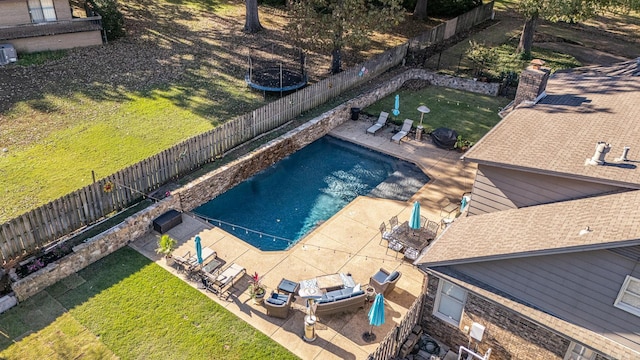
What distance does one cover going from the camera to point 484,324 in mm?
13812

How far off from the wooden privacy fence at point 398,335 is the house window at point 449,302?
0.51 m

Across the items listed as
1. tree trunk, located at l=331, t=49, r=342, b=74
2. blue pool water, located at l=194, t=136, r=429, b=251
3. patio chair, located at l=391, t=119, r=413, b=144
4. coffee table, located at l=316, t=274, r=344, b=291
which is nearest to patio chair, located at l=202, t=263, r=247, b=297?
blue pool water, located at l=194, t=136, r=429, b=251

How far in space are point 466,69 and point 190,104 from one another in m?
20.5

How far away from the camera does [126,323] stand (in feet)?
49.1

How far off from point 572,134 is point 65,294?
1781cm

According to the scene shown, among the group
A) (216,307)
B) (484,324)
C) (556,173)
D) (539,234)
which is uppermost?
(556,173)

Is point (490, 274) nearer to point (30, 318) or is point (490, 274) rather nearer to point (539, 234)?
point (539, 234)

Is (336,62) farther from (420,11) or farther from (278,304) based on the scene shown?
(278,304)

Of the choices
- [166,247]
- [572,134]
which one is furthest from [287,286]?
[572,134]

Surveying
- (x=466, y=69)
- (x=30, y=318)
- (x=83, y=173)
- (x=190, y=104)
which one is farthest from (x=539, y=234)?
(x=466, y=69)

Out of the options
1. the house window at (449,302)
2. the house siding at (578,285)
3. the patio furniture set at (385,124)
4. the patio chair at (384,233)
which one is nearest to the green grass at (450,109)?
the patio furniture set at (385,124)

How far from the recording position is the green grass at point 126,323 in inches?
558

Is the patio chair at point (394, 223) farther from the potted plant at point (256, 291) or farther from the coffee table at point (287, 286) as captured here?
the potted plant at point (256, 291)

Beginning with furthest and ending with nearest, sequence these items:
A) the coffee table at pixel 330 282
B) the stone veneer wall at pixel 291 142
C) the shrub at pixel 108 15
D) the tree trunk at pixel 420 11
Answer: the tree trunk at pixel 420 11 < the shrub at pixel 108 15 < the stone veneer wall at pixel 291 142 < the coffee table at pixel 330 282
